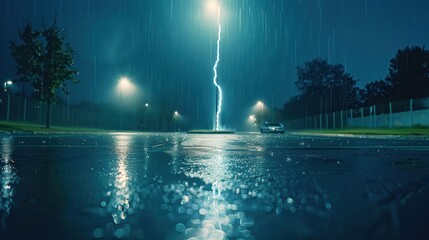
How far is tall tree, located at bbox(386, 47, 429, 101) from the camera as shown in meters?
67.2

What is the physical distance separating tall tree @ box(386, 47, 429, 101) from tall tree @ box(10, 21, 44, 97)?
191 feet

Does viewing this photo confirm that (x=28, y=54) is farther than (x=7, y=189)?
Yes

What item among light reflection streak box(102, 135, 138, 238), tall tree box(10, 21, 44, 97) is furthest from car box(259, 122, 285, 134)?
light reflection streak box(102, 135, 138, 238)

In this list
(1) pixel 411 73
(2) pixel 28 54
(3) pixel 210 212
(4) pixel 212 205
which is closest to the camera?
(3) pixel 210 212

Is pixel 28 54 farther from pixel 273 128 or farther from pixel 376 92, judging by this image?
pixel 376 92

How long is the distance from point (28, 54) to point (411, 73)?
61.3m

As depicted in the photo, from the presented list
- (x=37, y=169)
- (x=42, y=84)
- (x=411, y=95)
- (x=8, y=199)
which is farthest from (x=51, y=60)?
(x=411, y=95)

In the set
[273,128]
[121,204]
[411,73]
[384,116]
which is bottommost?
[121,204]

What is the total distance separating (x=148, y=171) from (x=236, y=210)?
293 cm

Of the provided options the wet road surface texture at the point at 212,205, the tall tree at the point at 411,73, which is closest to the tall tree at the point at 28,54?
the wet road surface texture at the point at 212,205

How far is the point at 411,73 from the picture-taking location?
227 ft

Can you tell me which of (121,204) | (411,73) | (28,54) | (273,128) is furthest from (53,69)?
(411,73)

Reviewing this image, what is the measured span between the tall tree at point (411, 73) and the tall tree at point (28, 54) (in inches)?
2290

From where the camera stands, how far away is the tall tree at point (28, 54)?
38031 mm
